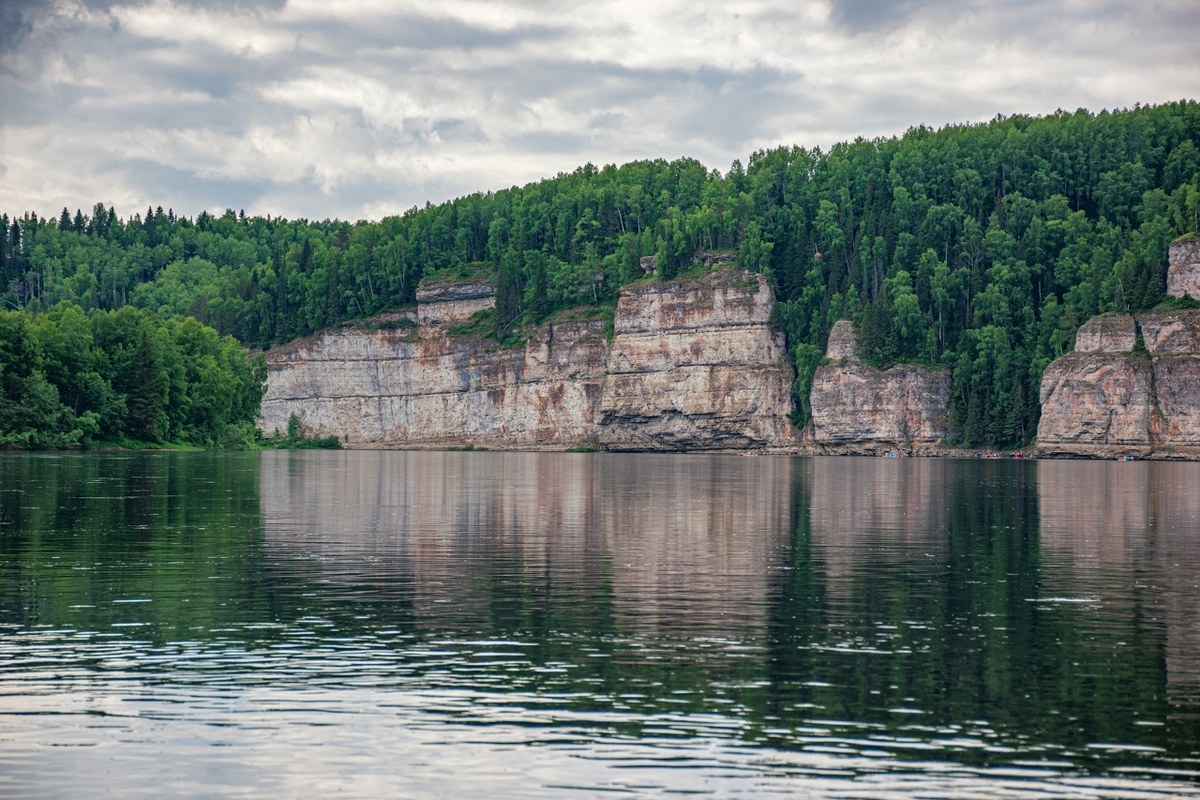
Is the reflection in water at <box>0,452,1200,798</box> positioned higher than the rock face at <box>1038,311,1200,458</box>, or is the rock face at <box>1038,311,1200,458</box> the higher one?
the rock face at <box>1038,311,1200,458</box>

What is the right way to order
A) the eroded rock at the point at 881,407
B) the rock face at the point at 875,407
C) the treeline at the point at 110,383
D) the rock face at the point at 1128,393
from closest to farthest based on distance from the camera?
the treeline at the point at 110,383
the rock face at the point at 1128,393
the eroded rock at the point at 881,407
the rock face at the point at 875,407

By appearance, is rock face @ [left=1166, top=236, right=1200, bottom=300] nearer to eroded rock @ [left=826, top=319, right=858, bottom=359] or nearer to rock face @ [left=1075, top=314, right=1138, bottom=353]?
rock face @ [left=1075, top=314, right=1138, bottom=353]

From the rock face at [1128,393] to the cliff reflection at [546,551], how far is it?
104 m

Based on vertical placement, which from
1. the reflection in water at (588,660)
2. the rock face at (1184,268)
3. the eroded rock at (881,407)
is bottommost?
the reflection in water at (588,660)

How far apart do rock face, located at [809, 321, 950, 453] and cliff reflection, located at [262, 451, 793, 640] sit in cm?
11520

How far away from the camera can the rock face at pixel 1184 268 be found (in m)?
168

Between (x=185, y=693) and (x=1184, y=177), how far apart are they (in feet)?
664

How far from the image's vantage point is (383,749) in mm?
17875

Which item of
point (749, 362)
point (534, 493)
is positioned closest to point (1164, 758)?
point (534, 493)

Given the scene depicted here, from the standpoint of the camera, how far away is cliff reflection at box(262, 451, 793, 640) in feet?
94.3

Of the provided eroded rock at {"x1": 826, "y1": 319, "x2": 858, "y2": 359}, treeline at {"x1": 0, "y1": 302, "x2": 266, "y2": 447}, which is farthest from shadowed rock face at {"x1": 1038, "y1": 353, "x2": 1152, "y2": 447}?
treeline at {"x1": 0, "y1": 302, "x2": 266, "y2": 447}

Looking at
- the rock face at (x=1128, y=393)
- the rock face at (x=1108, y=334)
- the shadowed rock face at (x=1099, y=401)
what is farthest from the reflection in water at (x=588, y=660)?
the rock face at (x=1108, y=334)

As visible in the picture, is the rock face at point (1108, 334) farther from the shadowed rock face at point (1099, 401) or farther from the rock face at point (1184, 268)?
the rock face at point (1184, 268)

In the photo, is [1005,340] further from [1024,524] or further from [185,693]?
[185,693]
